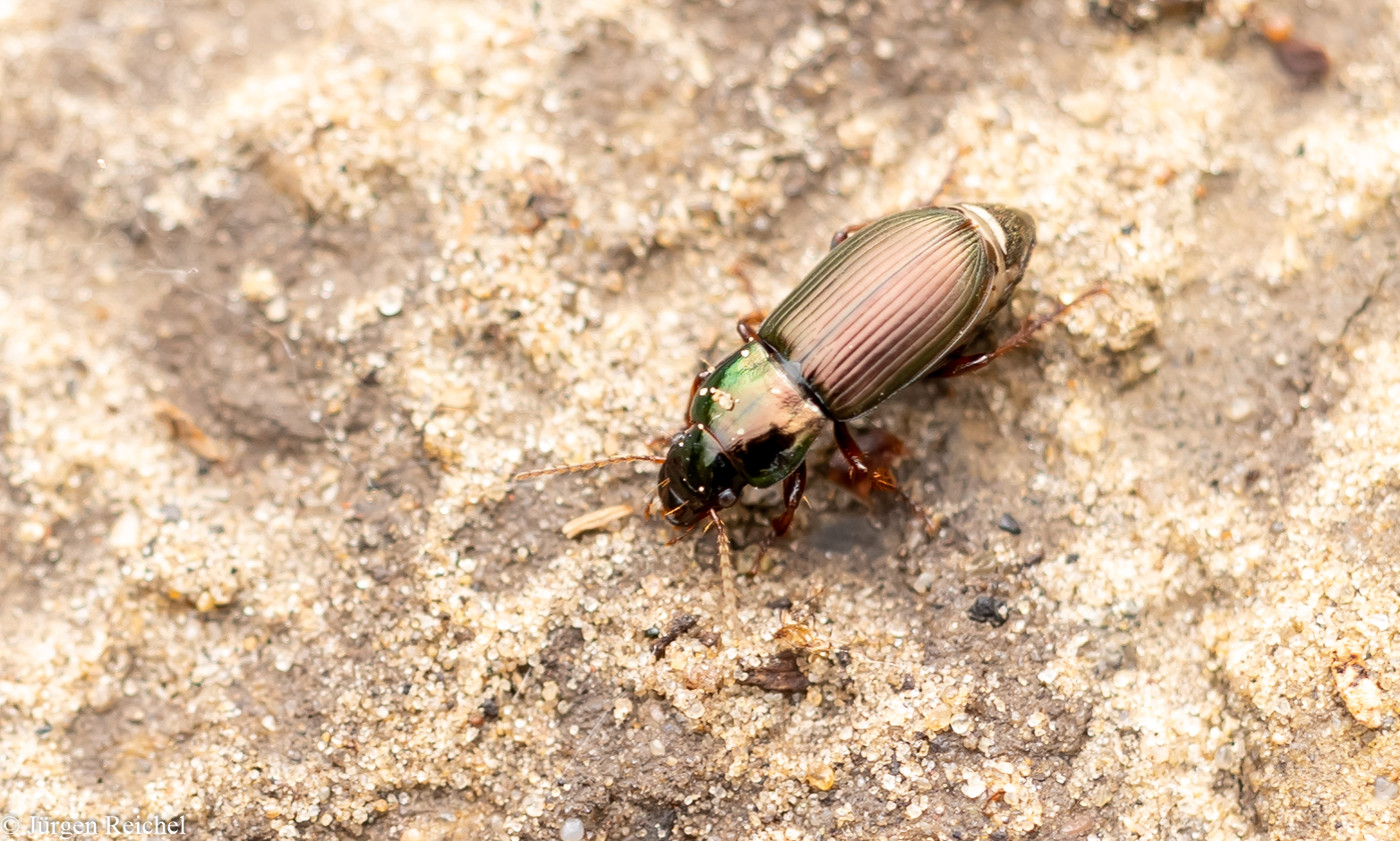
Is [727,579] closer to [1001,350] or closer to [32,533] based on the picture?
[1001,350]

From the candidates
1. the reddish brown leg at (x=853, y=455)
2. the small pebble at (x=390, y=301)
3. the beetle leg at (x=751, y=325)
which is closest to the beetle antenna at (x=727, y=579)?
the reddish brown leg at (x=853, y=455)

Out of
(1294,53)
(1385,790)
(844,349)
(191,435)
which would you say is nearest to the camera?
(1385,790)

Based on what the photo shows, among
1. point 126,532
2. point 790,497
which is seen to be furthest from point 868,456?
point 126,532

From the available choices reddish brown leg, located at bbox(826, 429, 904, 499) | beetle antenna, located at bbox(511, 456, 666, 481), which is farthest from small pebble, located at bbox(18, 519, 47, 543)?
reddish brown leg, located at bbox(826, 429, 904, 499)

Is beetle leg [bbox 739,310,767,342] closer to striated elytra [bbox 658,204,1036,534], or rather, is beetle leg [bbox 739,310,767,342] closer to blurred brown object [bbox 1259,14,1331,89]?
striated elytra [bbox 658,204,1036,534]

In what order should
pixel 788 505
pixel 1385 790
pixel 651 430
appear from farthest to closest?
pixel 651 430
pixel 788 505
pixel 1385 790

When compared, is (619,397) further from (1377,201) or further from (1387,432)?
(1377,201)
